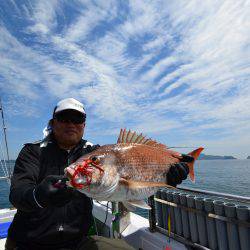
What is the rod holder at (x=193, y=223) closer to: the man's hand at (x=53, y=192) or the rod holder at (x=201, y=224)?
the rod holder at (x=201, y=224)

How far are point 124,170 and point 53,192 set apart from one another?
81 cm

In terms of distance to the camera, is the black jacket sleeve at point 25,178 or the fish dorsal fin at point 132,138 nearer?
the black jacket sleeve at point 25,178

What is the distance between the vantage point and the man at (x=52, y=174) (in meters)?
3.70

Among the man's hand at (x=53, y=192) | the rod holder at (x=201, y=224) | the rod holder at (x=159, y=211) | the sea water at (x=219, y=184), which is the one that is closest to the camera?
the man's hand at (x=53, y=192)

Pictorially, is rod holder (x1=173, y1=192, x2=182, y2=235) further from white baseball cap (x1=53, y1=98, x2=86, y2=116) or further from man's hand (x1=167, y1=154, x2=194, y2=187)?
white baseball cap (x1=53, y1=98, x2=86, y2=116)

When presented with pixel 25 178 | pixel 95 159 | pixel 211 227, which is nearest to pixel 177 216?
pixel 211 227

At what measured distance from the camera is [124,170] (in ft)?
9.83

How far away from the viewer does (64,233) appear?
12.5 feet

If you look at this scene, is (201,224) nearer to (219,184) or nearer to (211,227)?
(211,227)

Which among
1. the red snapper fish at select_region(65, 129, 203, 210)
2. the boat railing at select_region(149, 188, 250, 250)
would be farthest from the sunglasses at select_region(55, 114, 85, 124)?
the boat railing at select_region(149, 188, 250, 250)

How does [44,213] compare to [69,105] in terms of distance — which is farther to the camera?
[69,105]

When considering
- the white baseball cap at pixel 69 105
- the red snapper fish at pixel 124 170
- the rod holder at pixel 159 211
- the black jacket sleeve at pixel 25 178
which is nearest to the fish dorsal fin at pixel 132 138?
the red snapper fish at pixel 124 170

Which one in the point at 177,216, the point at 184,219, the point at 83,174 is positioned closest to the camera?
the point at 83,174

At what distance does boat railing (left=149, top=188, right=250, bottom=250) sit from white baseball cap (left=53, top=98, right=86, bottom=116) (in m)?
2.41
